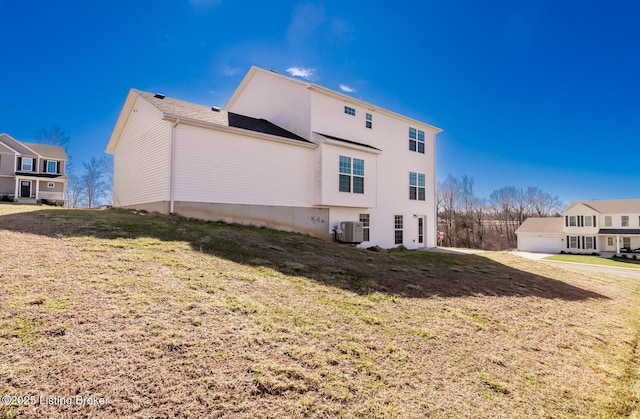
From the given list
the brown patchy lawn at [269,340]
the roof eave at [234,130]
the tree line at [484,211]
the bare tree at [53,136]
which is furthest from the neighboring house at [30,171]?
the tree line at [484,211]

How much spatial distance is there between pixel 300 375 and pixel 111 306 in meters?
2.44

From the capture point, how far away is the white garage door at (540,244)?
131ft

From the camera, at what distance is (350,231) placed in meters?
15.2

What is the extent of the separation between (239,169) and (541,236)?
42.4 m

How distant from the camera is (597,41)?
17.6 metres

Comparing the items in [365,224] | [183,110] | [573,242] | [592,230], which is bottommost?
[573,242]

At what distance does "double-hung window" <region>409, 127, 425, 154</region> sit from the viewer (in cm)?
1956

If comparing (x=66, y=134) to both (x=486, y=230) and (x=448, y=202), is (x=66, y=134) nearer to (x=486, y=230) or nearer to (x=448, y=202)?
(x=448, y=202)

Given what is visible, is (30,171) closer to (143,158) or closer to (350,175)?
(143,158)

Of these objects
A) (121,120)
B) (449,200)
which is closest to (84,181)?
(121,120)

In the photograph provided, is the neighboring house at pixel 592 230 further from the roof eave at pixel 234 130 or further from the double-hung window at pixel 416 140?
the roof eave at pixel 234 130

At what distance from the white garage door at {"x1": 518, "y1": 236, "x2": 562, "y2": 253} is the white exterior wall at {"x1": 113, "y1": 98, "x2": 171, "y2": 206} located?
44.8 metres

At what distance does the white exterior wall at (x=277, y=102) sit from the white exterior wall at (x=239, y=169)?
6.81 ft

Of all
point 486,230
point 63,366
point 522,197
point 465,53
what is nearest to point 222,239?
point 63,366
